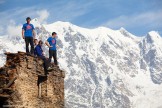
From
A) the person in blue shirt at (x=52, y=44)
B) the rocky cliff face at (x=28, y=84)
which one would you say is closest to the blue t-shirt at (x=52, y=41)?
the person in blue shirt at (x=52, y=44)

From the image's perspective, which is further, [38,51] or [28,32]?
[38,51]

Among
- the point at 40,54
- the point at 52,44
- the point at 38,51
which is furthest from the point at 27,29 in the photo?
the point at 52,44

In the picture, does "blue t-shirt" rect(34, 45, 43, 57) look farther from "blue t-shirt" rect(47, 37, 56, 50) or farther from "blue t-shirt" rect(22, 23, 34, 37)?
"blue t-shirt" rect(22, 23, 34, 37)

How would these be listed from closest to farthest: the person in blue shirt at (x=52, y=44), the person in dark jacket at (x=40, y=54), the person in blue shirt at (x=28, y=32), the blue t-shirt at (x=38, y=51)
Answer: the person in blue shirt at (x=28, y=32), the person in dark jacket at (x=40, y=54), the blue t-shirt at (x=38, y=51), the person in blue shirt at (x=52, y=44)

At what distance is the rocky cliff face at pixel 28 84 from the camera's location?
2177cm

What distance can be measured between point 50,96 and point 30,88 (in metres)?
2.42

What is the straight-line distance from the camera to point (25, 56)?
76.3 ft

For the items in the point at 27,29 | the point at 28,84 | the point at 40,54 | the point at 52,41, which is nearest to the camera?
the point at 28,84

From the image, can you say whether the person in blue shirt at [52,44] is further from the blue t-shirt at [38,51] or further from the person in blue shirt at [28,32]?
the person in blue shirt at [28,32]

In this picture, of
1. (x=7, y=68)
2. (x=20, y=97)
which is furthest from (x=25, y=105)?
(x=7, y=68)

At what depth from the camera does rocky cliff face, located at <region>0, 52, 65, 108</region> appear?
71.4ft

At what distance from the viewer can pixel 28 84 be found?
2308cm

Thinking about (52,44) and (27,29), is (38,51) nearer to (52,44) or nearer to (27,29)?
(52,44)

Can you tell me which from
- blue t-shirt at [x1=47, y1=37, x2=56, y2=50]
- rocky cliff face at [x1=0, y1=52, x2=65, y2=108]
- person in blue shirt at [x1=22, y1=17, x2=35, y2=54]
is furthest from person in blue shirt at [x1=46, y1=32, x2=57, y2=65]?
person in blue shirt at [x1=22, y1=17, x2=35, y2=54]
